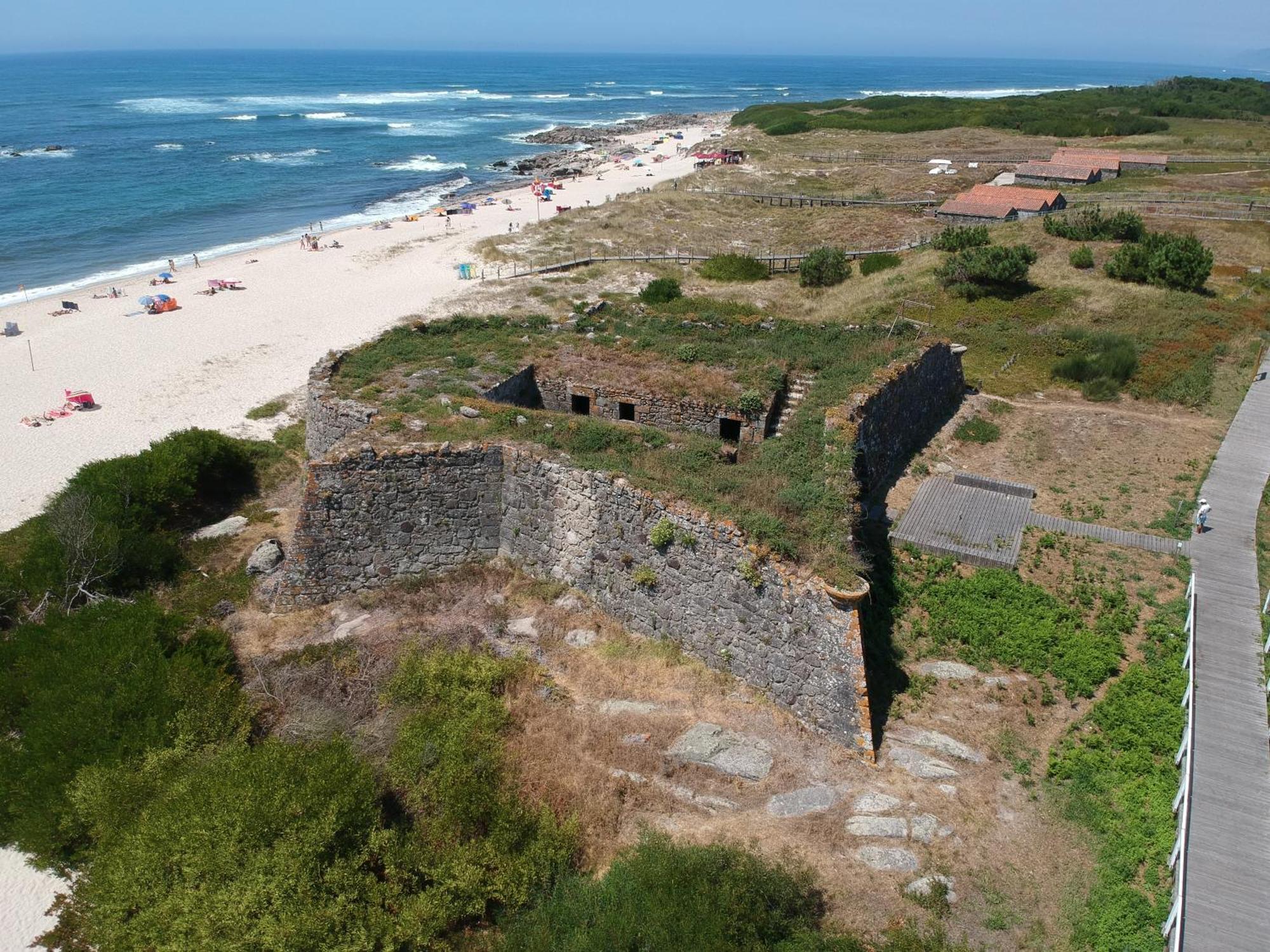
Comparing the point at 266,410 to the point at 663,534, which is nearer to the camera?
the point at 663,534

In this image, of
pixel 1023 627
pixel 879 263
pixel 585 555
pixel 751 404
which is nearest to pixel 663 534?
pixel 585 555

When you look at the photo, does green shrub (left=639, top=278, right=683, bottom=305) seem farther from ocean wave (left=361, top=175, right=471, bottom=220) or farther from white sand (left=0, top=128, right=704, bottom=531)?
ocean wave (left=361, top=175, right=471, bottom=220)

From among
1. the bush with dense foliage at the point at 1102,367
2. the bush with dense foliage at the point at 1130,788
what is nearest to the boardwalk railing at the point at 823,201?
the bush with dense foliage at the point at 1102,367

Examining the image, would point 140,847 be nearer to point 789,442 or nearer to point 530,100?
point 789,442

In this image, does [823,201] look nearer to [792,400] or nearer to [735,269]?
[735,269]

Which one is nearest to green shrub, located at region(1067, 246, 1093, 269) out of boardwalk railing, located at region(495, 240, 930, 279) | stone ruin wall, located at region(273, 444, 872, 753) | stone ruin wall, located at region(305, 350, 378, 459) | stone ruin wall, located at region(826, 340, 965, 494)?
boardwalk railing, located at region(495, 240, 930, 279)
